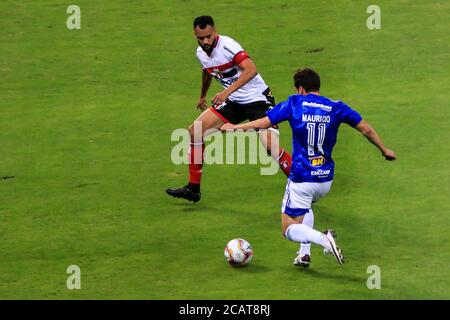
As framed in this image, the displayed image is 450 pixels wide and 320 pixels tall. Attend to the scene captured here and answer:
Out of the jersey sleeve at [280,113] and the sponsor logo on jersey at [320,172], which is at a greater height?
the jersey sleeve at [280,113]

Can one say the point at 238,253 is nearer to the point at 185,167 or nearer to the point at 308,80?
the point at 308,80

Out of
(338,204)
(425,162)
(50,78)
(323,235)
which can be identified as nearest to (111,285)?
(323,235)

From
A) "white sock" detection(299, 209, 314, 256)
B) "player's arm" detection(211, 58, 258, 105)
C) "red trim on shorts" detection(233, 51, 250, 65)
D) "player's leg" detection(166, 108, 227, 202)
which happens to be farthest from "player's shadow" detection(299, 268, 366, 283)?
"red trim on shorts" detection(233, 51, 250, 65)

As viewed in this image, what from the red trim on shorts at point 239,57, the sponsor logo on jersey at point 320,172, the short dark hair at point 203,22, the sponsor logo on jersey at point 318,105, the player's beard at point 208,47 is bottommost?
the sponsor logo on jersey at point 320,172

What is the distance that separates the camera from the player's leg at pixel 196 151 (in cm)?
1783

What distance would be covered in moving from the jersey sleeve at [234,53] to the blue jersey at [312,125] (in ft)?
9.07

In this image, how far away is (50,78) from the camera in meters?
24.0

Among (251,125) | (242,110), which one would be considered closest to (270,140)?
(242,110)

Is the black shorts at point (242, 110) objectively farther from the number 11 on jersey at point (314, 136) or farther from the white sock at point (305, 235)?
the white sock at point (305, 235)

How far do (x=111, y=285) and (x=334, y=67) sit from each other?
9927mm

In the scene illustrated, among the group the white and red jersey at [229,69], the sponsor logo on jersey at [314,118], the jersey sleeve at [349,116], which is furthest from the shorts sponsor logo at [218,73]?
the jersey sleeve at [349,116]

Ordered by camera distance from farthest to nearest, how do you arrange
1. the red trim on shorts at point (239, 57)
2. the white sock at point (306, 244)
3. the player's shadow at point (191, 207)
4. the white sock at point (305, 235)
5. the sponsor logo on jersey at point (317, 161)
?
1. the player's shadow at point (191, 207)
2. the red trim on shorts at point (239, 57)
3. the white sock at point (306, 244)
4. the sponsor logo on jersey at point (317, 161)
5. the white sock at point (305, 235)

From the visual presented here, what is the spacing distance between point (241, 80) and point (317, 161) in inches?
104

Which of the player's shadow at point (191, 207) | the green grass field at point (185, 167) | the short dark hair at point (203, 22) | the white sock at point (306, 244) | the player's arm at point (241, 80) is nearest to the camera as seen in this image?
the white sock at point (306, 244)
